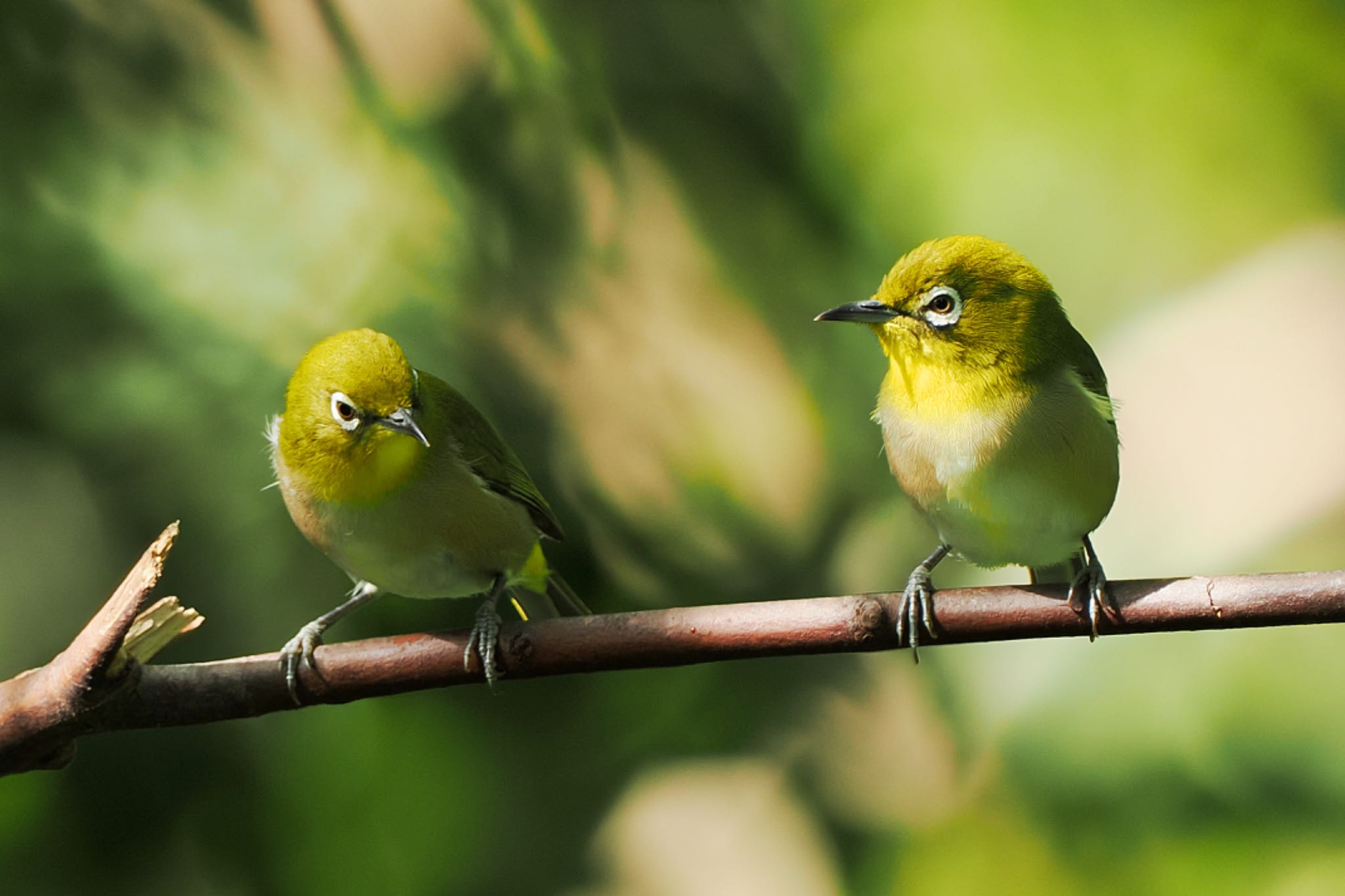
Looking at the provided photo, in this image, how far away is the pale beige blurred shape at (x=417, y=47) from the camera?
3.22 metres

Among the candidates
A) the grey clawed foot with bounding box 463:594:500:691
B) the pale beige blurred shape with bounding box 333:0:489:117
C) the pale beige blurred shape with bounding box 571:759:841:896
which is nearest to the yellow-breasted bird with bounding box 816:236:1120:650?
the grey clawed foot with bounding box 463:594:500:691

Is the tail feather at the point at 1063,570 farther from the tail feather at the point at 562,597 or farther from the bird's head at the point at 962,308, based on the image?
the tail feather at the point at 562,597

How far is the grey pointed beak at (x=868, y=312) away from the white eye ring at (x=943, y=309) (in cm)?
4

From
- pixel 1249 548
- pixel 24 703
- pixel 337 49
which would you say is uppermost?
pixel 337 49

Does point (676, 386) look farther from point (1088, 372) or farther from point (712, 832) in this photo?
point (1088, 372)

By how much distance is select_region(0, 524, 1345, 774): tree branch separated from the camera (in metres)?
1.45

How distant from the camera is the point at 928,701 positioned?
3.01m

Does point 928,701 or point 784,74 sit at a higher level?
point 784,74

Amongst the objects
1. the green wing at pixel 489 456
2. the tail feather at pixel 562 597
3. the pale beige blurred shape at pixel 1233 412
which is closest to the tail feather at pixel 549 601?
the tail feather at pixel 562 597

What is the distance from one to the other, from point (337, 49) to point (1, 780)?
2.10 metres

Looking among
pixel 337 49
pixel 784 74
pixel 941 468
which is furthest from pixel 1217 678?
pixel 337 49

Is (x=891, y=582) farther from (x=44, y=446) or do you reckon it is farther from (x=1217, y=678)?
(x=44, y=446)

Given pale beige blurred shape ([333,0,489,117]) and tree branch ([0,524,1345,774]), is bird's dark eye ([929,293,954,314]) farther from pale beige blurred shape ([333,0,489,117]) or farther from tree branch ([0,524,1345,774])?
pale beige blurred shape ([333,0,489,117])

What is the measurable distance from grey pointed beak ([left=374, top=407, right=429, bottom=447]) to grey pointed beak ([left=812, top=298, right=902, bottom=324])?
0.55 m
